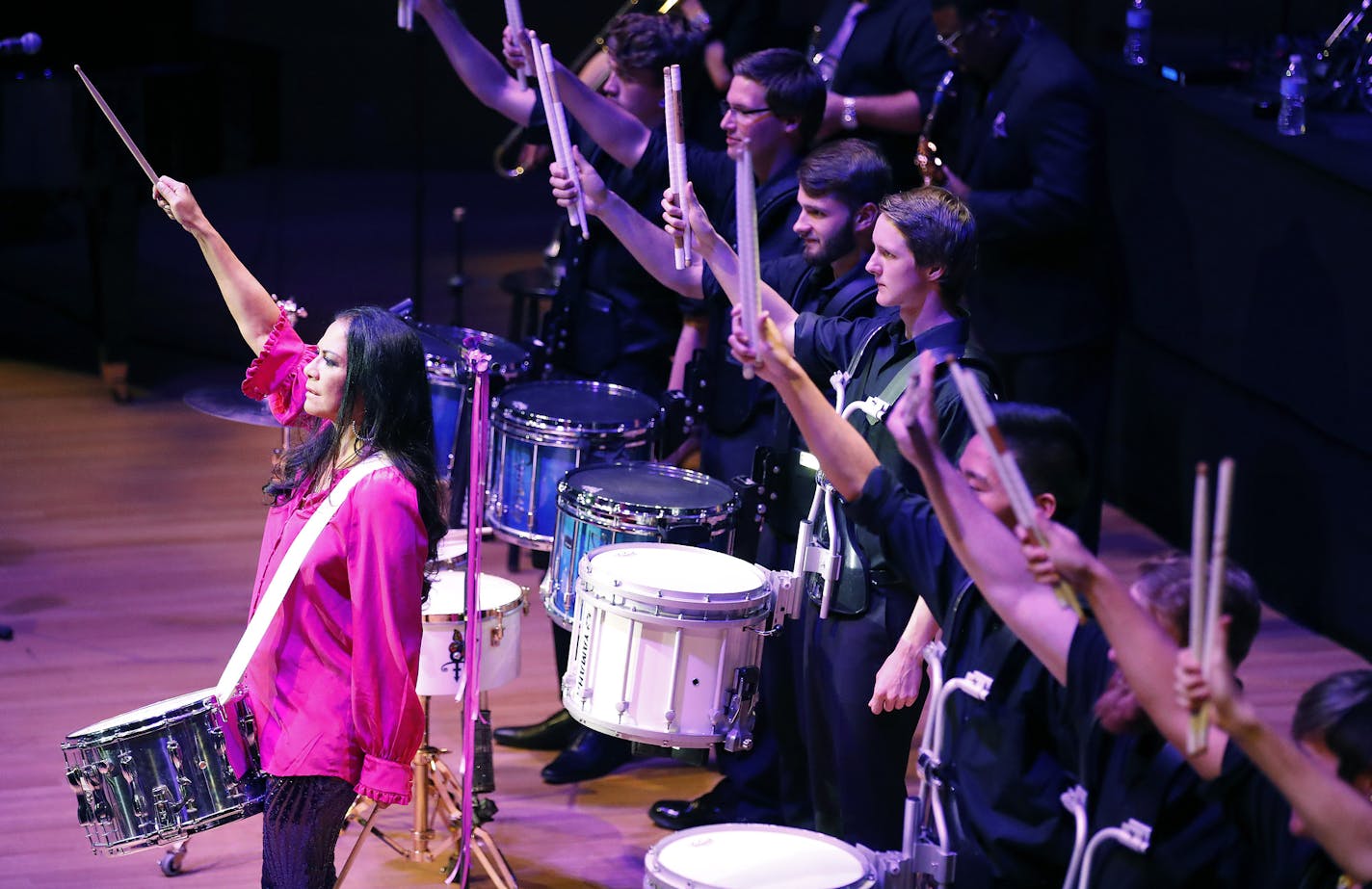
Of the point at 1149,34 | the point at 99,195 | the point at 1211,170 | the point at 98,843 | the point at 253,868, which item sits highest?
the point at 1149,34

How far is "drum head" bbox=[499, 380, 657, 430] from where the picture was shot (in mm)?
4434

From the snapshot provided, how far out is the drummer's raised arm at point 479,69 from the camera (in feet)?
16.6

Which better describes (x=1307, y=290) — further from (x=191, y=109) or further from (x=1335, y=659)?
(x=191, y=109)

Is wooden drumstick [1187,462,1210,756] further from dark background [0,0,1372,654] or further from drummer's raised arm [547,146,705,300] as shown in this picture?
dark background [0,0,1372,654]

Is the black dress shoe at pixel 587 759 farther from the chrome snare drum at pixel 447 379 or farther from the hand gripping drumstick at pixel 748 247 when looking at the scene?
the hand gripping drumstick at pixel 748 247

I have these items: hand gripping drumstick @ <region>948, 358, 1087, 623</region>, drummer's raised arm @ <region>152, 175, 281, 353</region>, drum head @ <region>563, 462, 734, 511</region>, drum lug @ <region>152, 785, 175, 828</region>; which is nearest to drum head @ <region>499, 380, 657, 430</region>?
drum head @ <region>563, 462, 734, 511</region>

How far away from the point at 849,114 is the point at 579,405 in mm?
1780

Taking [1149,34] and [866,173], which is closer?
[866,173]

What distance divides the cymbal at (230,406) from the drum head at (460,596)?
64cm

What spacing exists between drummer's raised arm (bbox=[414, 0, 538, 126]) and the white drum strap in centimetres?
229

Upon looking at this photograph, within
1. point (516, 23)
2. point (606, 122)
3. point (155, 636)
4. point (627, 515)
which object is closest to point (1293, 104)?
point (606, 122)

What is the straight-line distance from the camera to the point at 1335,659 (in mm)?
5457

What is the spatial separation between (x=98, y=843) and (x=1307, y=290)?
4.22 m

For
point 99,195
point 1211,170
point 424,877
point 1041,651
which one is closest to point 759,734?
point 424,877
